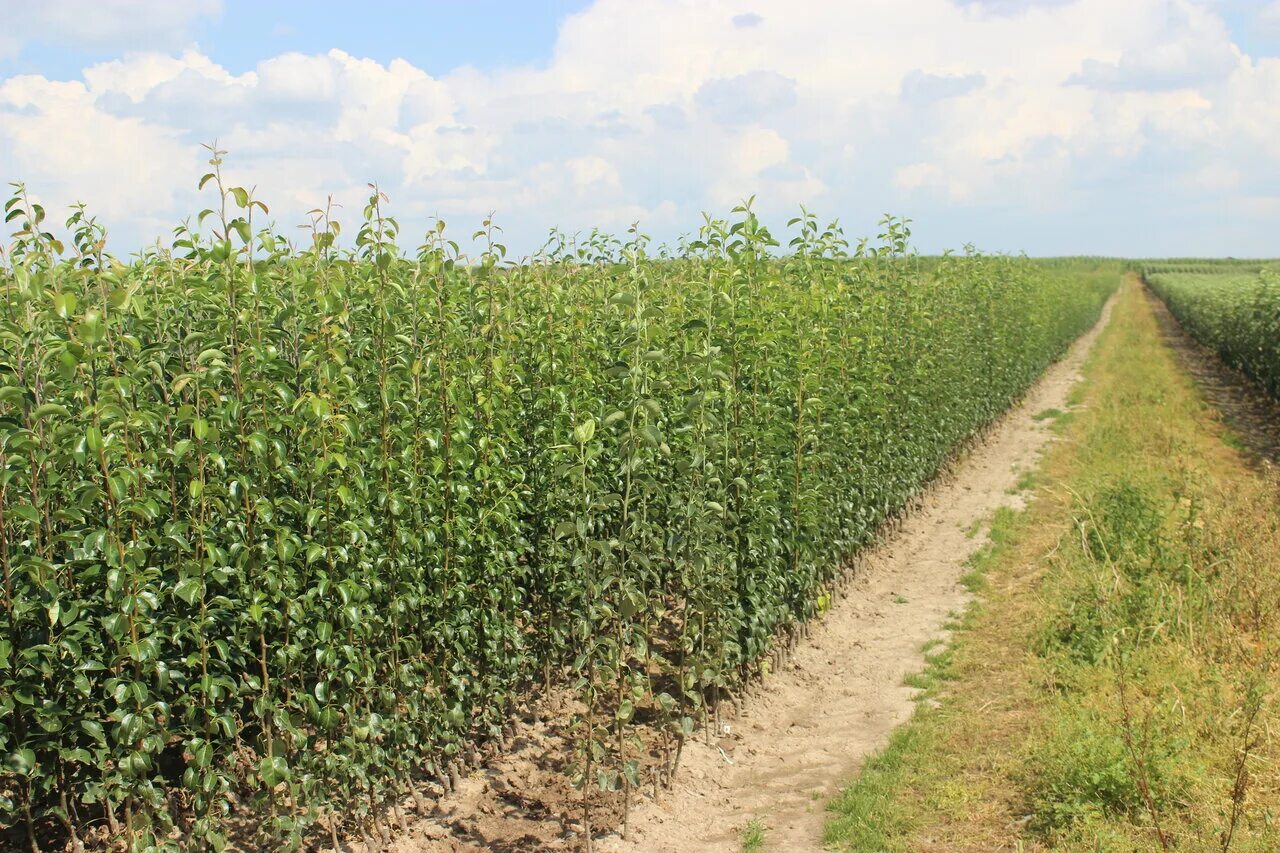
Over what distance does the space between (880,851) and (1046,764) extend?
118 cm

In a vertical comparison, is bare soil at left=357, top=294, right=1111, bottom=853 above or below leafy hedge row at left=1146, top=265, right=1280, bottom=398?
below

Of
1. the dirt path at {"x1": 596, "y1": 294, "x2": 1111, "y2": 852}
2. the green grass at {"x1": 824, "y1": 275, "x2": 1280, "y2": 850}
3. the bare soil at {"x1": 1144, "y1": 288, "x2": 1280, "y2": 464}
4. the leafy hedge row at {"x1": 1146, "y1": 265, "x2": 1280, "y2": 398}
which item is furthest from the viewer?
the leafy hedge row at {"x1": 1146, "y1": 265, "x2": 1280, "y2": 398}

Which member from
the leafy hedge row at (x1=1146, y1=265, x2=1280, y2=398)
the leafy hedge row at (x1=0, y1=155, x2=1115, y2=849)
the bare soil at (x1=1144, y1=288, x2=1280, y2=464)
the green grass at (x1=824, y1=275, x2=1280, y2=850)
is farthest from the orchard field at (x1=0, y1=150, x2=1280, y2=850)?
the leafy hedge row at (x1=1146, y1=265, x2=1280, y2=398)

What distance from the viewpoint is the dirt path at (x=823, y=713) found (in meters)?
5.64

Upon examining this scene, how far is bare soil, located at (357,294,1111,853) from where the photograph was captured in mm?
5395

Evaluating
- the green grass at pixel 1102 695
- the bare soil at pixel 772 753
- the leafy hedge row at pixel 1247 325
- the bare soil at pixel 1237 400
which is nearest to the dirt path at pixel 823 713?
the bare soil at pixel 772 753

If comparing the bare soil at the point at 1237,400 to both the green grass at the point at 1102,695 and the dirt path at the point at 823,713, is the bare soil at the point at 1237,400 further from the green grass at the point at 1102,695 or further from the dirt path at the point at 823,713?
the dirt path at the point at 823,713

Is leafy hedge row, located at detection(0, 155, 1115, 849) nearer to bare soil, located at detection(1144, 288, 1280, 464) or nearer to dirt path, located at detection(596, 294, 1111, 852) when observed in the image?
dirt path, located at detection(596, 294, 1111, 852)

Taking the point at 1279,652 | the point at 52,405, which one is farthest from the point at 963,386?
the point at 52,405

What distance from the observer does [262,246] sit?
15.0ft

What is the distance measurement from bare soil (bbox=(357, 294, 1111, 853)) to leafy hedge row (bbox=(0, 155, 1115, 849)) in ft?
0.85

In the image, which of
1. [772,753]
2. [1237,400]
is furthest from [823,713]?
[1237,400]

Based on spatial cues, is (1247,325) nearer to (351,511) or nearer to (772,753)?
(772,753)

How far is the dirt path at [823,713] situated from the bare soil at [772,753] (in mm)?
12
